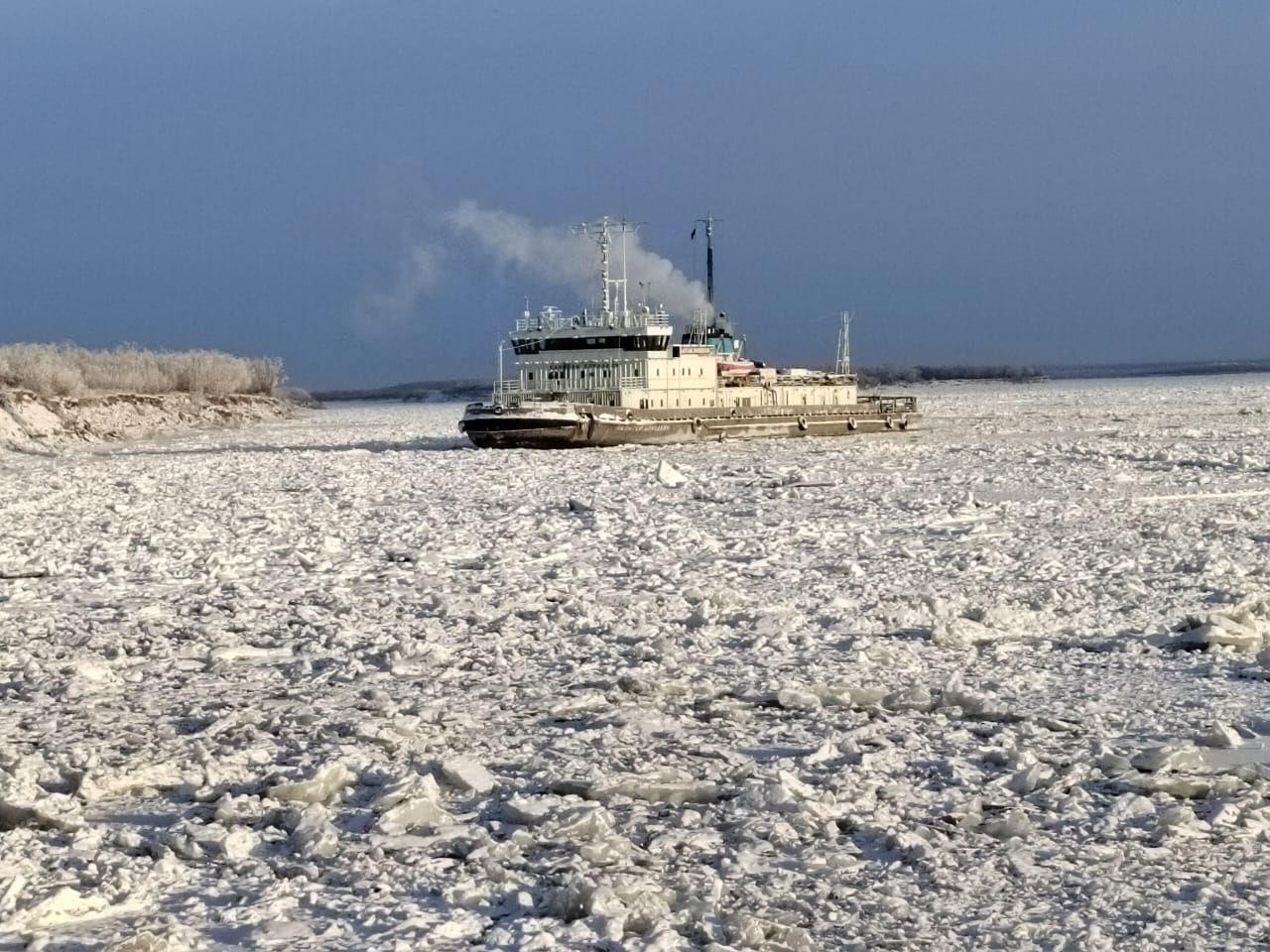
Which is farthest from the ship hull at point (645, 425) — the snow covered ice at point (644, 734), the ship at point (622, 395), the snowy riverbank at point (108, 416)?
the snow covered ice at point (644, 734)

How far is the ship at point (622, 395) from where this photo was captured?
107 ft

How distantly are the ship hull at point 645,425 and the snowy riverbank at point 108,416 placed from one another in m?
14.8

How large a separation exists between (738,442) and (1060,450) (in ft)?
37.4

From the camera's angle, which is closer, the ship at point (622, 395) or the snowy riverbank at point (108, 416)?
the ship at point (622, 395)

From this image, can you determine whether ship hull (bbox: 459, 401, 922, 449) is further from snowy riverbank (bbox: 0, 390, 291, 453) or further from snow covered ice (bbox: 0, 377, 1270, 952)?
snow covered ice (bbox: 0, 377, 1270, 952)

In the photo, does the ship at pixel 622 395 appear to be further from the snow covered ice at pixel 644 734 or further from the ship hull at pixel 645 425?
the snow covered ice at pixel 644 734

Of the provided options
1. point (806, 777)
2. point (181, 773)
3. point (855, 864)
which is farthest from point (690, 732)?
point (181, 773)

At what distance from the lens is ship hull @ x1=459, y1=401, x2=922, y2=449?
32.3 m

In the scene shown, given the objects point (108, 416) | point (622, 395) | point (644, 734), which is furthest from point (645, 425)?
point (108, 416)

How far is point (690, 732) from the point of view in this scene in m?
6.87

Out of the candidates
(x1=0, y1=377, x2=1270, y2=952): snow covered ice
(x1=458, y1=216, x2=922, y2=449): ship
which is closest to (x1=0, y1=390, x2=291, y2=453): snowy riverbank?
(x1=458, y1=216, x2=922, y2=449): ship

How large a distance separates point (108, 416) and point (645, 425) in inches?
1167

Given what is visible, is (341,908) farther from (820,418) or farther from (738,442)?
(820,418)

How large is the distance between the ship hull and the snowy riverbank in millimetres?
14779
